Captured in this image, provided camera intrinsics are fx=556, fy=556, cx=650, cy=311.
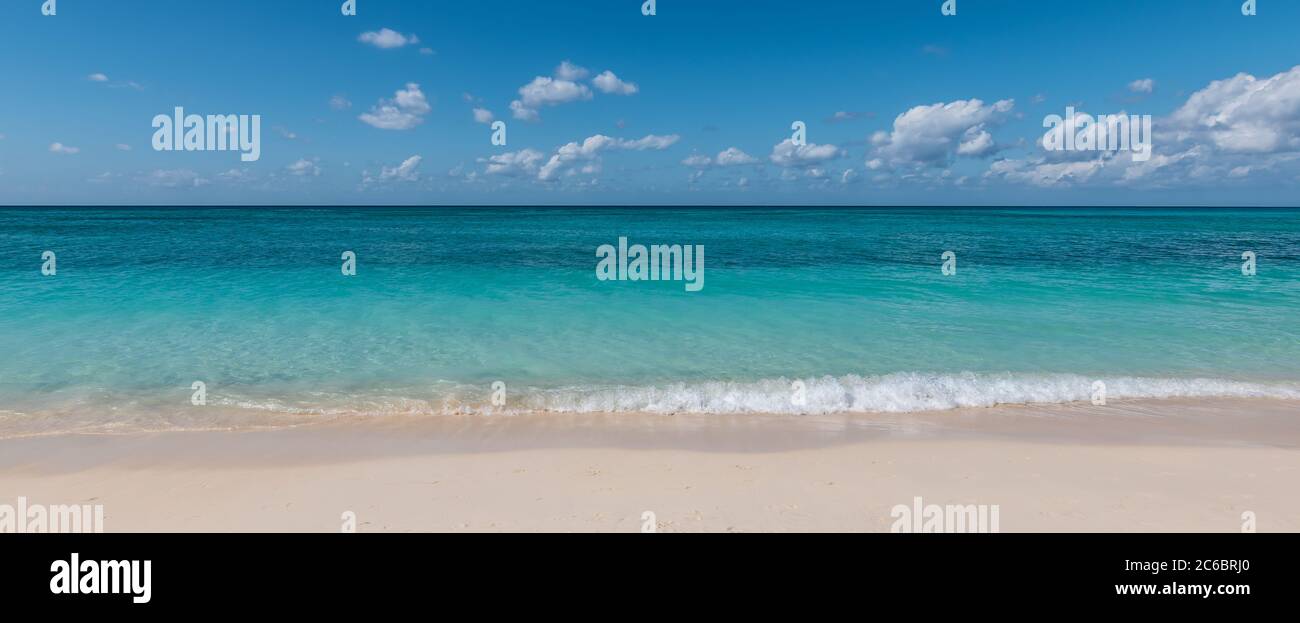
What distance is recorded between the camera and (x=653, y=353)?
12133mm

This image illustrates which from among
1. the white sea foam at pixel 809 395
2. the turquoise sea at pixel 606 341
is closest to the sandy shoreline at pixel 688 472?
the white sea foam at pixel 809 395

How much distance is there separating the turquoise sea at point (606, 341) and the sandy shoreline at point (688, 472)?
2.93ft

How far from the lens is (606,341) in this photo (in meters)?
13.1

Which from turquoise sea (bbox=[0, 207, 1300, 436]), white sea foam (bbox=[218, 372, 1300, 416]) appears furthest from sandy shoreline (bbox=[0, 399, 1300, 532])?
turquoise sea (bbox=[0, 207, 1300, 436])

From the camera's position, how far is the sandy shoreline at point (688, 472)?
5.24 meters

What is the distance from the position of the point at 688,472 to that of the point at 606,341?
6948 millimetres

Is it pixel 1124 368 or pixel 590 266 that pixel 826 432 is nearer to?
pixel 1124 368

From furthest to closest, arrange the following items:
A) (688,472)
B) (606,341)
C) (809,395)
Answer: (606,341) → (809,395) → (688,472)

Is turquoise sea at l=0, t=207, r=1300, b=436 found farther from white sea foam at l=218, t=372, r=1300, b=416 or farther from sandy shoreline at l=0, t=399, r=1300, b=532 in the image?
sandy shoreline at l=0, t=399, r=1300, b=532

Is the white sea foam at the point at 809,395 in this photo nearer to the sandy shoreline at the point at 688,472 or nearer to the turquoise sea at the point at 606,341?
the turquoise sea at the point at 606,341

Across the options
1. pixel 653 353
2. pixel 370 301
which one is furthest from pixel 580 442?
pixel 370 301

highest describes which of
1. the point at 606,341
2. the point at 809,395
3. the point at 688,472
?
the point at 606,341

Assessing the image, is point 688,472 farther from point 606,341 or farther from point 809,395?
point 606,341

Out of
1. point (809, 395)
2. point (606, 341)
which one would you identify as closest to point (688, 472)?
point (809, 395)
